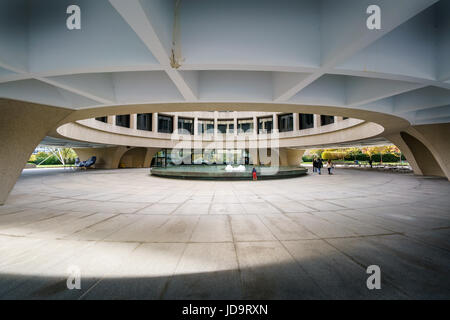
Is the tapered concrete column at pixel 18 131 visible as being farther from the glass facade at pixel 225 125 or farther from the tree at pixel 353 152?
the tree at pixel 353 152

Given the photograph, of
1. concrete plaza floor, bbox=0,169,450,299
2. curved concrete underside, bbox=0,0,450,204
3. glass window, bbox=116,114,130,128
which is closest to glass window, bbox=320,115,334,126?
curved concrete underside, bbox=0,0,450,204

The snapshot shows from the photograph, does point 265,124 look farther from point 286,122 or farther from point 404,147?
point 404,147

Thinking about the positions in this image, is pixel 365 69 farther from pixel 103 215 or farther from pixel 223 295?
pixel 103 215

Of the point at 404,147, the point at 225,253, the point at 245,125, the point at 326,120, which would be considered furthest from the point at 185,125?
the point at 225,253

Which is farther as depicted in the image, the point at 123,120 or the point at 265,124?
the point at 265,124

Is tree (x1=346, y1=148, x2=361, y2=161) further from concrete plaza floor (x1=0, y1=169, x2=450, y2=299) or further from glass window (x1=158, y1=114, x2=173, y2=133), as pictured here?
concrete plaza floor (x1=0, y1=169, x2=450, y2=299)

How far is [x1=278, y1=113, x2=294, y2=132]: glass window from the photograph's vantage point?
3369cm

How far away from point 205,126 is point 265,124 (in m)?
13.8

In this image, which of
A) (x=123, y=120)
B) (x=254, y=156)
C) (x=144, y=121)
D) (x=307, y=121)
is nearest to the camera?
(x=123, y=120)

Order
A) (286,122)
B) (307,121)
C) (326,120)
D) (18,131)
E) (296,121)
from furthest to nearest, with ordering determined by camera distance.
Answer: (286,122) → (296,121) → (307,121) → (326,120) → (18,131)

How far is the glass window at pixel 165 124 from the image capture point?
35.4m

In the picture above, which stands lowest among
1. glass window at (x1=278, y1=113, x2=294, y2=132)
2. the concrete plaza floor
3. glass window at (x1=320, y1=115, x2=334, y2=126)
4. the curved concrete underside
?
the concrete plaza floor

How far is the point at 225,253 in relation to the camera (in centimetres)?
338

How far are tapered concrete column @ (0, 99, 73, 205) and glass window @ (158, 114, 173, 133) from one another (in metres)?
28.9
